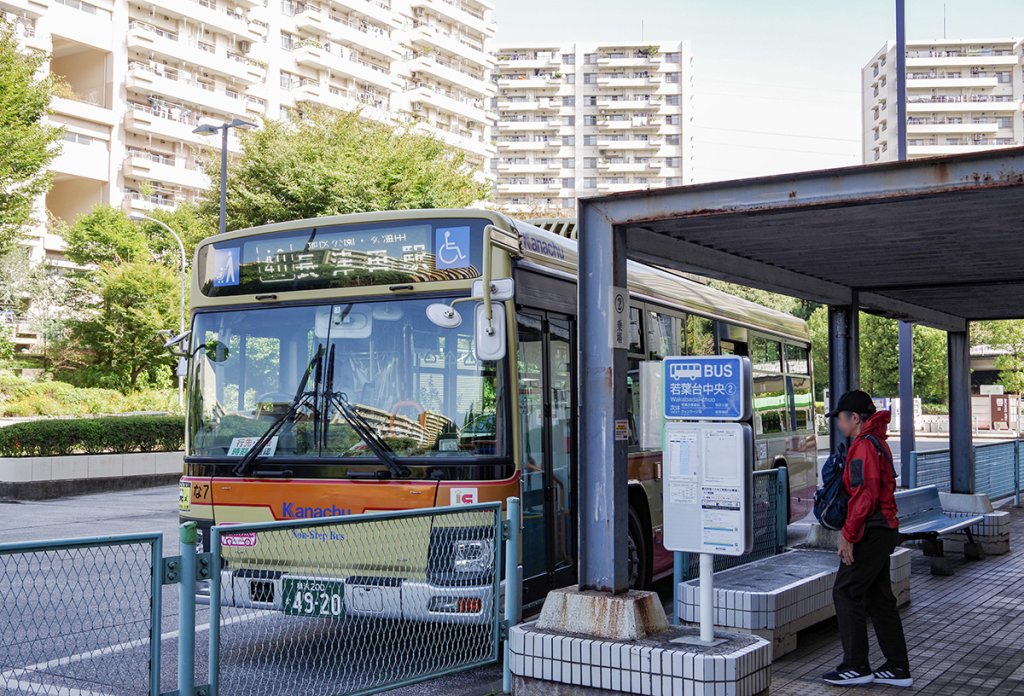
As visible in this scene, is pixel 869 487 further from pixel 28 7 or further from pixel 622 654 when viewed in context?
pixel 28 7

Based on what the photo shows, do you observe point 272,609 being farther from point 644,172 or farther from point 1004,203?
point 644,172

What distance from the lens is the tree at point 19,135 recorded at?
26.4 meters

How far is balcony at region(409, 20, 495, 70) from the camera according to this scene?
90.6 m

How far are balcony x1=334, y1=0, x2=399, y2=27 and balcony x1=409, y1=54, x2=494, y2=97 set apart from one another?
3.90 metres

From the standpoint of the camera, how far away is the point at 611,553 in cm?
574

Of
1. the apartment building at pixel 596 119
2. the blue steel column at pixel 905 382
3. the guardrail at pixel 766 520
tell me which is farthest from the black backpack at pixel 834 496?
the apartment building at pixel 596 119

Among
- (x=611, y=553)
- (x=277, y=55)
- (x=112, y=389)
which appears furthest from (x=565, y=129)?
(x=611, y=553)

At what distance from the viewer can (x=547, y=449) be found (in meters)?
8.01

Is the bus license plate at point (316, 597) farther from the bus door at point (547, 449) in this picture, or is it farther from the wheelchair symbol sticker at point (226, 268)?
the wheelchair symbol sticker at point (226, 268)

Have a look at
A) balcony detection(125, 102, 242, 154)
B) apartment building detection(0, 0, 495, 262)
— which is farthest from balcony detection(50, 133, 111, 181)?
balcony detection(125, 102, 242, 154)

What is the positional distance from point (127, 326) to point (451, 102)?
5167 centimetres

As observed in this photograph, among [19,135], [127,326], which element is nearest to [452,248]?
[19,135]

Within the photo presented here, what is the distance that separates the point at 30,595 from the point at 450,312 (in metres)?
3.54

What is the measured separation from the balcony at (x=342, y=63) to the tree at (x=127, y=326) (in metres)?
35.3
